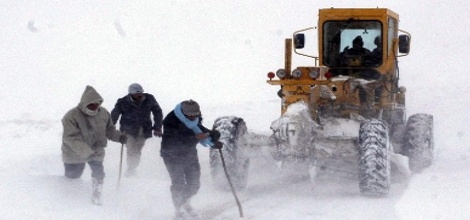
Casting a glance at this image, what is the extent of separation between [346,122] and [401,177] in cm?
107

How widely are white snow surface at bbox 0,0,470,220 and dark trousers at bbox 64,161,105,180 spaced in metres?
0.12

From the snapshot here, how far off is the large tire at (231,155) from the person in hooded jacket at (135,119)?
4.40ft

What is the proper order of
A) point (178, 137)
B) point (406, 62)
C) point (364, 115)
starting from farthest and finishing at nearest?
point (406, 62)
point (364, 115)
point (178, 137)

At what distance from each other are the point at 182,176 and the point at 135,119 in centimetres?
253

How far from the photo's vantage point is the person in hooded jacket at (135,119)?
10062 mm

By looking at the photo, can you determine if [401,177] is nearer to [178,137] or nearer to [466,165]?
[466,165]

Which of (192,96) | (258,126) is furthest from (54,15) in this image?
(258,126)

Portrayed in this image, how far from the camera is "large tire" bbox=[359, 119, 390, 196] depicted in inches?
322

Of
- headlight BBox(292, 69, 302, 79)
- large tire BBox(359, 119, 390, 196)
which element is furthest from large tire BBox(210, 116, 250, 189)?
large tire BBox(359, 119, 390, 196)

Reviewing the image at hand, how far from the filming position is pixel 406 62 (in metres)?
32.0

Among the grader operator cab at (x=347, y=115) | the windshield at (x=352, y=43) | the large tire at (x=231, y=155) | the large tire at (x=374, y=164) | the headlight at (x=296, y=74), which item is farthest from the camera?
the windshield at (x=352, y=43)

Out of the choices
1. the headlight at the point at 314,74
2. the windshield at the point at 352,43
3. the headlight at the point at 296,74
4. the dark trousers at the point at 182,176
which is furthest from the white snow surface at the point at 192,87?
the windshield at the point at 352,43

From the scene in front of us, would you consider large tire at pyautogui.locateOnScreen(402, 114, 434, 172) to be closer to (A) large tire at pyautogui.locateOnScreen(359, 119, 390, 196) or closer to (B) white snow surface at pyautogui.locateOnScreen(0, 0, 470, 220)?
(B) white snow surface at pyautogui.locateOnScreen(0, 0, 470, 220)

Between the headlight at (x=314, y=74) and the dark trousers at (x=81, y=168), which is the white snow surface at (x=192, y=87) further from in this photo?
the headlight at (x=314, y=74)
